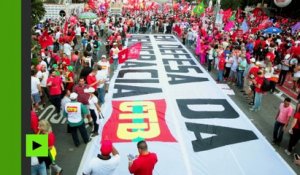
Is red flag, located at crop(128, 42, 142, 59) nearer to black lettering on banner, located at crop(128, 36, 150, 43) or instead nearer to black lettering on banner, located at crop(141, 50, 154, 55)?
black lettering on banner, located at crop(141, 50, 154, 55)

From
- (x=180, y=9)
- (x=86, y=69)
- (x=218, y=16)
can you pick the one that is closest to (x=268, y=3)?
(x=180, y=9)

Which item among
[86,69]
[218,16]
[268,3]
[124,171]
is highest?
[268,3]

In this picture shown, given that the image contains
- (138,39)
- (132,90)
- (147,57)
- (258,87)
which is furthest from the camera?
(138,39)

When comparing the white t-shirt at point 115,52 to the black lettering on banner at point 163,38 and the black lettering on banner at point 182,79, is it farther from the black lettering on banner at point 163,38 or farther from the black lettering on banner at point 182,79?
the black lettering on banner at point 163,38

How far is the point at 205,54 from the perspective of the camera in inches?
751

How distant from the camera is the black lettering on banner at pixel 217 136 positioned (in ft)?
31.2

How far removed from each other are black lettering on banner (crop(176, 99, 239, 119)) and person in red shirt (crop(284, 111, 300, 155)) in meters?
2.66

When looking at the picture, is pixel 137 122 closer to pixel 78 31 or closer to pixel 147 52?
pixel 147 52

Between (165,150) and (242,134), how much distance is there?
264cm

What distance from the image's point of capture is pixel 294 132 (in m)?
8.90

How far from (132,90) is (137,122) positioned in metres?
3.49

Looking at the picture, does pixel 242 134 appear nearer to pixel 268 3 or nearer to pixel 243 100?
pixel 243 100

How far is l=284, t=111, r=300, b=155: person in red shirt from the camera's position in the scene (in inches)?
342

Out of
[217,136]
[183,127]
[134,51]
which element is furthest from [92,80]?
[134,51]
